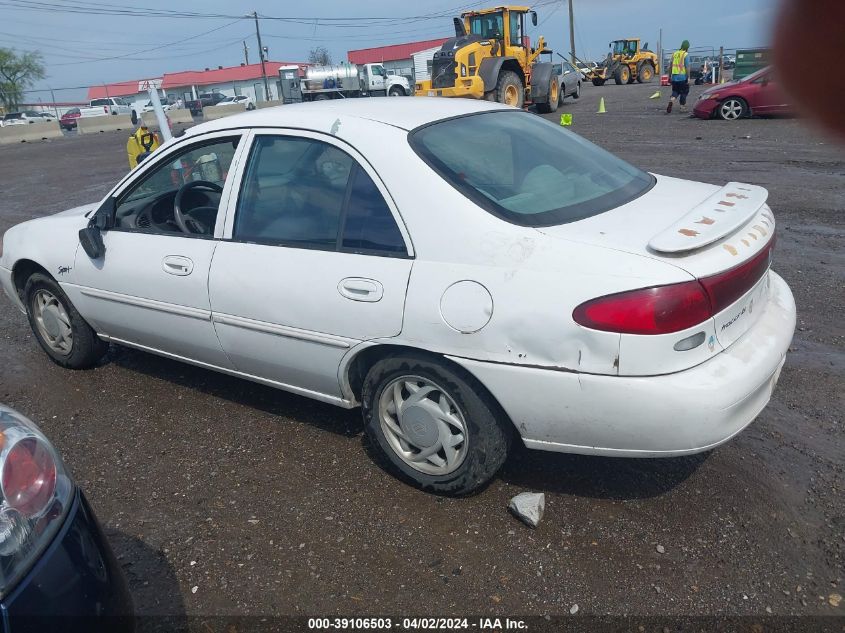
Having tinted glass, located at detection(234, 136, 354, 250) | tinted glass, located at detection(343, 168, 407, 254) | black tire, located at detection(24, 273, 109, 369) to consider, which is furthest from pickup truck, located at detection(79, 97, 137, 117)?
tinted glass, located at detection(343, 168, 407, 254)

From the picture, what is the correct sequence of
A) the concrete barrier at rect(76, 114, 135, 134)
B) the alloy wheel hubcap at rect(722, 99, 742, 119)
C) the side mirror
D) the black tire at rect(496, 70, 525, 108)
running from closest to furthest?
the side mirror → the alloy wheel hubcap at rect(722, 99, 742, 119) → the black tire at rect(496, 70, 525, 108) → the concrete barrier at rect(76, 114, 135, 134)

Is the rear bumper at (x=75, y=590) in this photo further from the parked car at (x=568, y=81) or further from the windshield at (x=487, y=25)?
the parked car at (x=568, y=81)

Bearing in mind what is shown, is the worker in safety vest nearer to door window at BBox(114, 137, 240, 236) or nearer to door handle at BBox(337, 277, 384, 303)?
door window at BBox(114, 137, 240, 236)

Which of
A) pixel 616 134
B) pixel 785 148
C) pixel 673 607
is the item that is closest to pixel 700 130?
pixel 616 134

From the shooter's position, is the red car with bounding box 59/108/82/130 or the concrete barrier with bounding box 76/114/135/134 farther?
the red car with bounding box 59/108/82/130

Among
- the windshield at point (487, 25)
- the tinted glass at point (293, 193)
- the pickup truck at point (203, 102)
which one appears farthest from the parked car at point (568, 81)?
the pickup truck at point (203, 102)

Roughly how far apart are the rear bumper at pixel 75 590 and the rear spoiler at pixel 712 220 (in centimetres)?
207

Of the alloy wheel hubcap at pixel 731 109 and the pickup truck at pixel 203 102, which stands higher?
the pickup truck at pixel 203 102

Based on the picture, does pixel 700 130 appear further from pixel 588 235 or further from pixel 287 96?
pixel 287 96

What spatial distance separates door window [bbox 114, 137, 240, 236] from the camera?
13.1 ft

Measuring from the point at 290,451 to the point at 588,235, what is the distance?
6.20 ft

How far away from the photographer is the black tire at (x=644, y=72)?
122ft

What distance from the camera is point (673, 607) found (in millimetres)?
2506

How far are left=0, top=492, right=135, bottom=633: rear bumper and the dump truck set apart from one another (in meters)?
38.7
